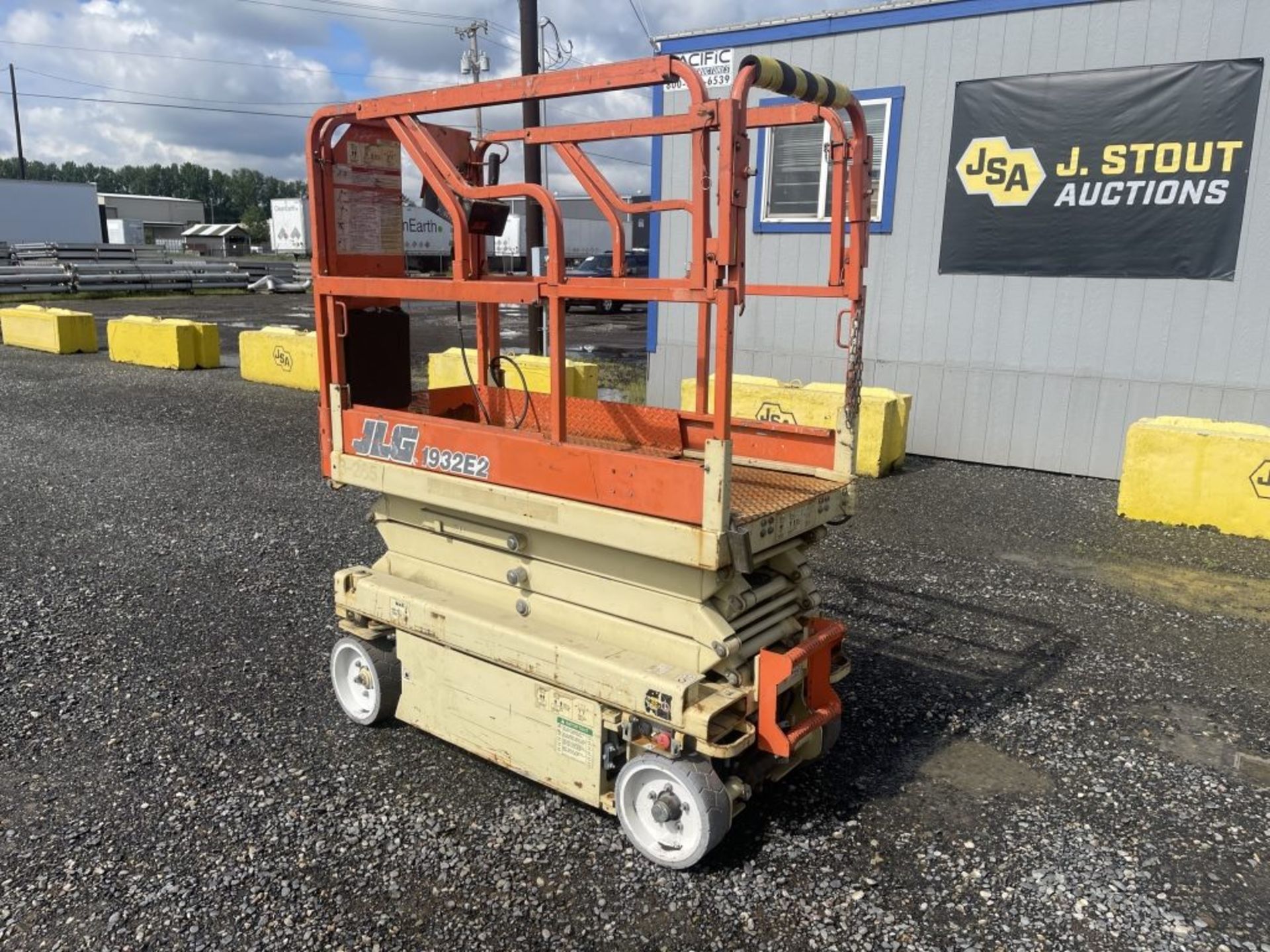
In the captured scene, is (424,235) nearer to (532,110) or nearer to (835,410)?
(532,110)

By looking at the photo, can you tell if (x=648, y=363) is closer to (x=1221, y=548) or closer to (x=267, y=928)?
(x=1221, y=548)

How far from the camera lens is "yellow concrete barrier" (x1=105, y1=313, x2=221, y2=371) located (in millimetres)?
15953

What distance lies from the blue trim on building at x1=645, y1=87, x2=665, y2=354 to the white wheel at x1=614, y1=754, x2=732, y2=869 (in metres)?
8.23

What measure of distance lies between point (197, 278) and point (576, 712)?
34.3 metres

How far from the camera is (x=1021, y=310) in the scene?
9.59 meters

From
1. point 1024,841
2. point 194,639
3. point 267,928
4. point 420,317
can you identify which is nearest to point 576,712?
point 267,928

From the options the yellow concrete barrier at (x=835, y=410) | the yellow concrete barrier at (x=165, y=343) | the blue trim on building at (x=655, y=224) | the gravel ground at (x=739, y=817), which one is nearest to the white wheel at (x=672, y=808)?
the gravel ground at (x=739, y=817)

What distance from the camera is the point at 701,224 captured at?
315 centimetres

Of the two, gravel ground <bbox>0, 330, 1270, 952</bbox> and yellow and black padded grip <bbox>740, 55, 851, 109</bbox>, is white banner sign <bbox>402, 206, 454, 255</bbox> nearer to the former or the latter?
gravel ground <bbox>0, 330, 1270, 952</bbox>

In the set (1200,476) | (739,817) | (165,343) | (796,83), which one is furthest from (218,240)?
(739,817)

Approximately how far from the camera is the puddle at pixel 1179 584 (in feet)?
20.2

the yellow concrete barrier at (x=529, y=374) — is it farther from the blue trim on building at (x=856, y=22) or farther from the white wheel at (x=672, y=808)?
the white wheel at (x=672, y=808)

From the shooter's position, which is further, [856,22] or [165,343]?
[165,343]

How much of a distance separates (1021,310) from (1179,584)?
12.7 ft
